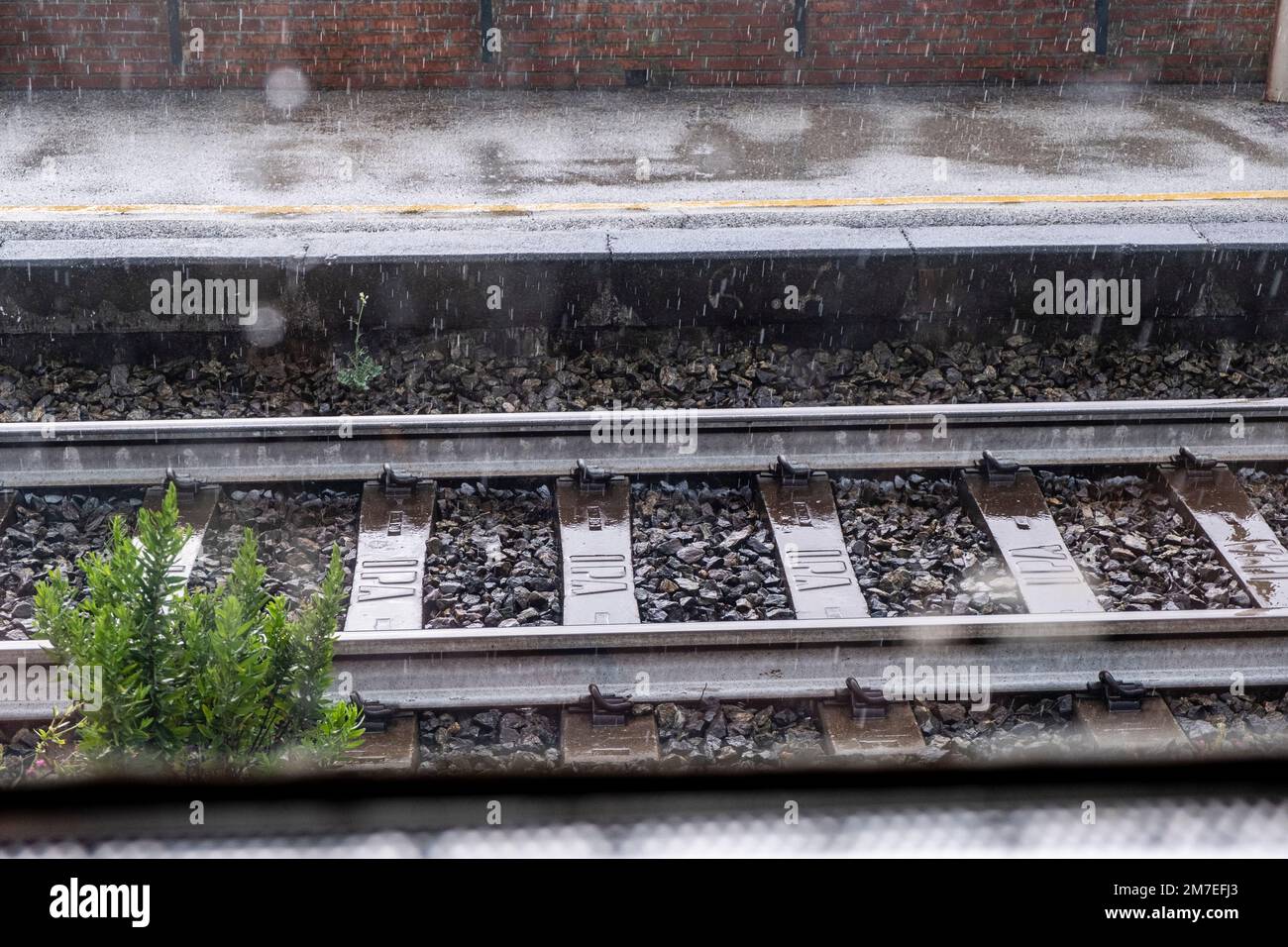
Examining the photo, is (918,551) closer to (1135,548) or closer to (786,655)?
(1135,548)

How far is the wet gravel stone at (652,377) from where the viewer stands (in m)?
6.38

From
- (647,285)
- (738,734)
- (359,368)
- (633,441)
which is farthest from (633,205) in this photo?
(738,734)

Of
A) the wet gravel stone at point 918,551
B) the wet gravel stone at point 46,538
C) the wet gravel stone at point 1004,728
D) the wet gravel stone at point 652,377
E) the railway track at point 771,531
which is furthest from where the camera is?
the wet gravel stone at point 652,377

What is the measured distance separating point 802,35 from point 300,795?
10.4 metres

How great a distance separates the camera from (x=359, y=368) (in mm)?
6555

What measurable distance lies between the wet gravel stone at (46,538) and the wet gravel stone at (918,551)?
290 centimetres

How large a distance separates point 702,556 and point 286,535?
1.65 m

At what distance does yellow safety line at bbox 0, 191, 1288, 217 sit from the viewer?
25.7 ft

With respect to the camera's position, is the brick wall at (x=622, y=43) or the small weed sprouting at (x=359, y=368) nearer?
the small weed sprouting at (x=359, y=368)

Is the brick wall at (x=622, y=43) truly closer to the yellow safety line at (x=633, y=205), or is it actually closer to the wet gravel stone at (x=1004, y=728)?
the yellow safety line at (x=633, y=205)

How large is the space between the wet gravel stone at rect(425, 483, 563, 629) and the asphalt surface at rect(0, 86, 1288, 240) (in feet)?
8.61

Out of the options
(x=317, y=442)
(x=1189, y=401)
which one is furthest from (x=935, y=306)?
Answer: (x=317, y=442)

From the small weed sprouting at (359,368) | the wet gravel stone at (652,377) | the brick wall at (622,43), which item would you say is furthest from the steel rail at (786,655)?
the brick wall at (622,43)

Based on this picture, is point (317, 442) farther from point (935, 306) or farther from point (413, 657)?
point (935, 306)
